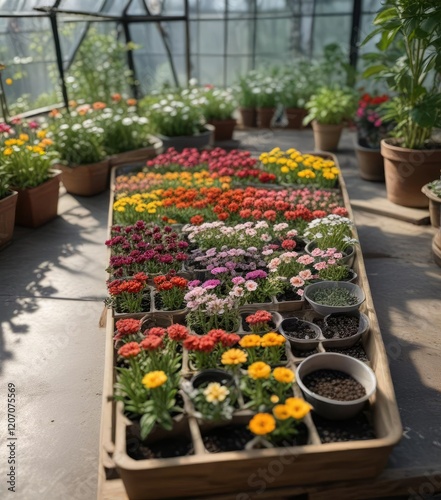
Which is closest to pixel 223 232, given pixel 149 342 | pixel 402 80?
pixel 149 342

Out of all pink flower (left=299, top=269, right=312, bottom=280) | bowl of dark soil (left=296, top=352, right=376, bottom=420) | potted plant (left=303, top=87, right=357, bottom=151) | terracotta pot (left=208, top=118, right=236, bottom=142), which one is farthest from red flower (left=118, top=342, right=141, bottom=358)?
terracotta pot (left=208, top=118, right=236, bottom=142)

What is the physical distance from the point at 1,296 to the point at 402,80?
11.4 ft

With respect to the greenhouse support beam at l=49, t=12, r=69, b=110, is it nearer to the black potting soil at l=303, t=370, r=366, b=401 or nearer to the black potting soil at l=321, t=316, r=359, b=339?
the black potting soil at l=321, t=316, r=359, b=339

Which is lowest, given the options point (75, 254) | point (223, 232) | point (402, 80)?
point (75, 254)

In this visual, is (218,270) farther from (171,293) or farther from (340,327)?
(340,327)

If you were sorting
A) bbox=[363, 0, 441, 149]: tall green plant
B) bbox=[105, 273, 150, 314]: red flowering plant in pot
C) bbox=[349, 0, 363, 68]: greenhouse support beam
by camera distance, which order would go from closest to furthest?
bbox=[105, 273, 150, 314]: red flowering plant in pot
bbox=[363, 0, 441, 149]: tall green plant
bbox=[349, 0, 363, 68]: greenhouse support beam

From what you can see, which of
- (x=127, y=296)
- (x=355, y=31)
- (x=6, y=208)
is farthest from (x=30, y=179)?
(x=355, y=31)

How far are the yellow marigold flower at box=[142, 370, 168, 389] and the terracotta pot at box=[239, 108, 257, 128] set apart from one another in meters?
6.15

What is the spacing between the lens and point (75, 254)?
12.1 feet

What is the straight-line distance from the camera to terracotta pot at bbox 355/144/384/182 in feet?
16.2

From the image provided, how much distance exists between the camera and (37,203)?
4.08 metres

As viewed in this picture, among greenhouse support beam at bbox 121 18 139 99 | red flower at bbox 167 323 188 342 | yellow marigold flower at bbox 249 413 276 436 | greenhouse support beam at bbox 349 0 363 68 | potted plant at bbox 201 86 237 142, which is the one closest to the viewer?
yellow marigold flower at bbox 249 413 276 436

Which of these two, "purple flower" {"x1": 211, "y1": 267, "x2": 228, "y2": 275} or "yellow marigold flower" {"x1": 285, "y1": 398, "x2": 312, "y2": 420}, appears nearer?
"yellow marigold flower" {"x1": 285, "y1": 398, "x2": 312, "y2": 420}

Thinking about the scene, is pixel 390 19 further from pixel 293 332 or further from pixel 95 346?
pixel 95 346
